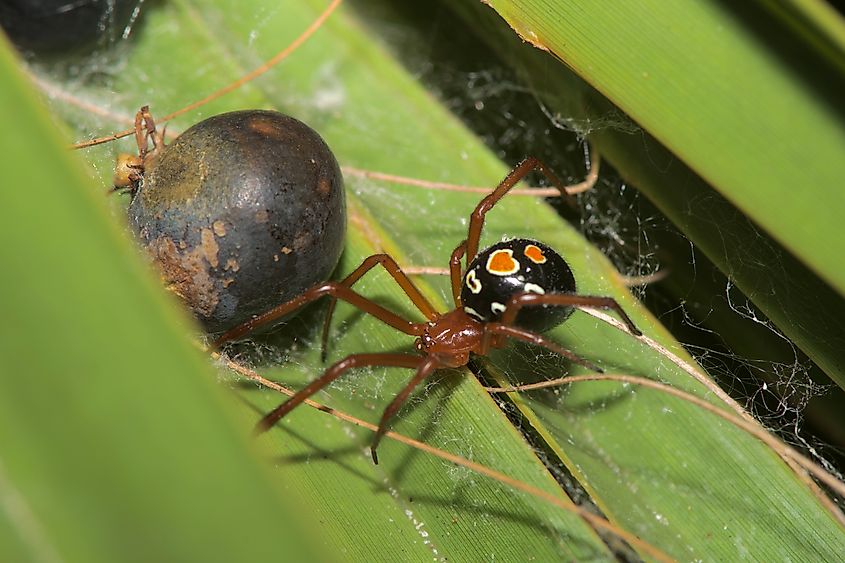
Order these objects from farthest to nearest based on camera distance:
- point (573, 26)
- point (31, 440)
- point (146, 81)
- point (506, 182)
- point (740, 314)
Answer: point (146, 81)
point (506, 182)
point (740, 314)
point (573, 26)
point (31, 440)

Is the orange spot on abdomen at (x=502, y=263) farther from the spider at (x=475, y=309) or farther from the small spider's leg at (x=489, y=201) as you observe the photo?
the small spider's leg at (x=489, y=201)

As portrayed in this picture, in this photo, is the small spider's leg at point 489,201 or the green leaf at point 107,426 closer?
the green leaf at point 107,426

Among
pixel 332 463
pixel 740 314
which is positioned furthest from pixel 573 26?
pixel 332 463

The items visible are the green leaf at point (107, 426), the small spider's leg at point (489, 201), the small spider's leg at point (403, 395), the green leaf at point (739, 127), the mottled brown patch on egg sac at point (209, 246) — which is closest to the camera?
the green leaf at point (107, 426)

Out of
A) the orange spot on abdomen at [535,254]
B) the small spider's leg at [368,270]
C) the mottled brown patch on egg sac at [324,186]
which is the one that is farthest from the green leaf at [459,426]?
the mottled brown patch on egg sac at [324,186]

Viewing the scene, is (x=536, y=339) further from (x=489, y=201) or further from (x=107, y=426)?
(x=107, y=426)

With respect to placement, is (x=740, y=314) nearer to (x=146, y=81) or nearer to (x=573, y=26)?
(x=573, y=26)
